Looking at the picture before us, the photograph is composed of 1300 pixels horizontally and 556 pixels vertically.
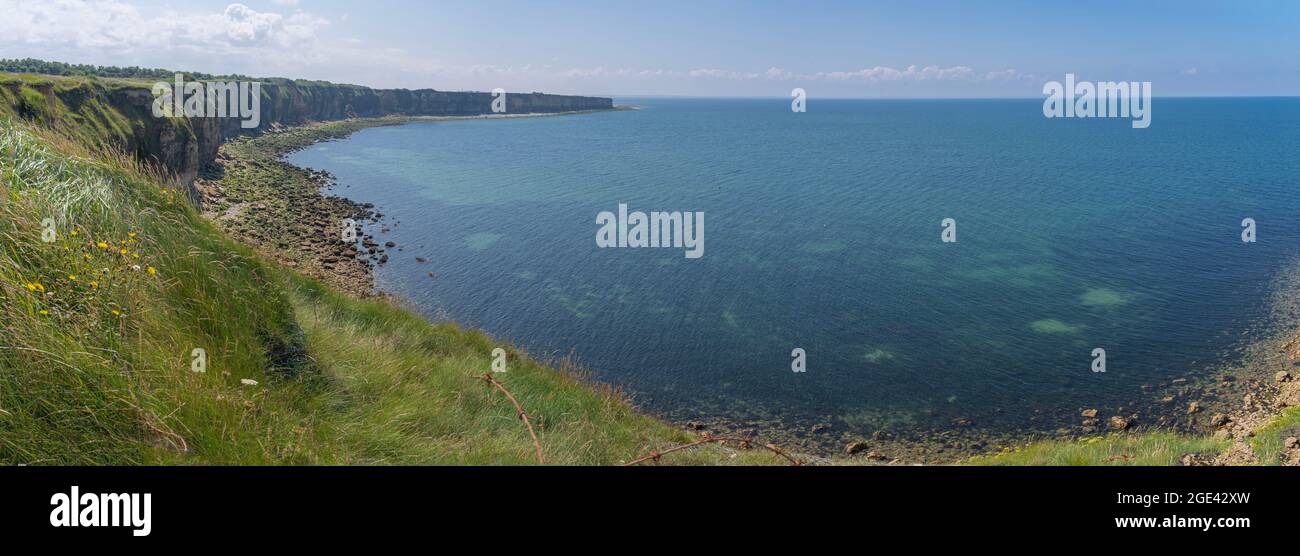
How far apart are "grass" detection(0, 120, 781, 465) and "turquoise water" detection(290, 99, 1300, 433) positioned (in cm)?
1468

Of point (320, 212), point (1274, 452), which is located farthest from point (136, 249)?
point (320, 212)

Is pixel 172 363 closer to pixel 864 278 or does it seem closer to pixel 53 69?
pixel 864 278

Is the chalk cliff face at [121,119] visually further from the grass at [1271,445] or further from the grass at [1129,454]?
the grass at [1271,445]

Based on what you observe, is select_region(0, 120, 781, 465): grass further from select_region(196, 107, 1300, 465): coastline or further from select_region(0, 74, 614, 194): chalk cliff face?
select_region(196, 107, 1300, 465): coastline

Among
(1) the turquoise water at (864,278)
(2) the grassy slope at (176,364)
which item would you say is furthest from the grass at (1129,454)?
(1) the turquoise water at (864,278)

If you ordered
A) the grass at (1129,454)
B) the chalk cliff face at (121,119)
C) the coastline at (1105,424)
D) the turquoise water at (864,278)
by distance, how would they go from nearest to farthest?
1. the grass at (1129,454)
2. the coastline at (1105,424)
3. the turquoise water at (864,278)
4. the chalk cliff face at (121,119)

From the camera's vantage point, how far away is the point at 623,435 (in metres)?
11.6

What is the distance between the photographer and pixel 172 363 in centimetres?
598

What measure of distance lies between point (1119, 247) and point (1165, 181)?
39.8 m

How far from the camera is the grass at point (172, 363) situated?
16.5ft

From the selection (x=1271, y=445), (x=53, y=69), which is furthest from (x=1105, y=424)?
(x=53, y=69)

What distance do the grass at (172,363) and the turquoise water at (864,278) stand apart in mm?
14685

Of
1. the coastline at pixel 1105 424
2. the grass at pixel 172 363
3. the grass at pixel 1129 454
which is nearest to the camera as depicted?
the grass at pixel 172 363
